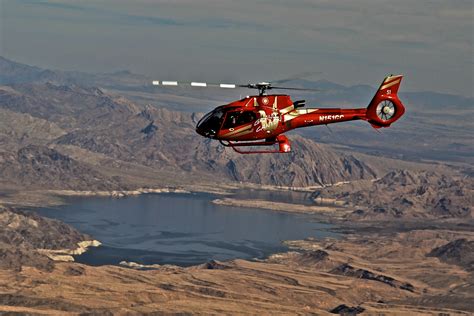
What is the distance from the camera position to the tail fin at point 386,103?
10931cm

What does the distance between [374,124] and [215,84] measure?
96.0ft

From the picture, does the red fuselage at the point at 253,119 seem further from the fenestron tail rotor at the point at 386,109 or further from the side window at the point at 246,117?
the fenestron tail rotor at the point at 386,109

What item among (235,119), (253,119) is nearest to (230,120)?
(235,119)

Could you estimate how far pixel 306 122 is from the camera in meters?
109

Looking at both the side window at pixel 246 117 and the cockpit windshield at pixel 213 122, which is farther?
the side window at pixel 246 117

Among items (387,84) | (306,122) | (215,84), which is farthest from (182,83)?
(387,84)

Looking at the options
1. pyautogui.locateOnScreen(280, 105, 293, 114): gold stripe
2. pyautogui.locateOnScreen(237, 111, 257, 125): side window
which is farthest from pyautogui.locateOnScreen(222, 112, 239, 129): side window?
pyautogui.locateOnScreen(280, 105, 293, 114): gold stripe

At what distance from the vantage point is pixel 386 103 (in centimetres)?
10988

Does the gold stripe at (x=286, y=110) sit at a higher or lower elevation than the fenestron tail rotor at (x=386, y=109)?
lower

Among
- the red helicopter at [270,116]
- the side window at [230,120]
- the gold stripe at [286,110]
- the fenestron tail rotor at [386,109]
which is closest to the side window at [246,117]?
the red helicopter at [270,116]

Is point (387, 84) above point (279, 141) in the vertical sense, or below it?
above

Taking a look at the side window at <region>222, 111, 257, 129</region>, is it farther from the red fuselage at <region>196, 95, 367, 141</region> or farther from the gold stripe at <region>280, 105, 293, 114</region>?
the gold stripe at <region>280, 105, 293, 114</region>

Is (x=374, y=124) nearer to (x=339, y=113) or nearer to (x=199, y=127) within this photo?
(x=339, y=113)

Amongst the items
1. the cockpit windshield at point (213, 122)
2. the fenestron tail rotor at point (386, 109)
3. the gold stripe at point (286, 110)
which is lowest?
the cockpit windshield at point (213, 122)
